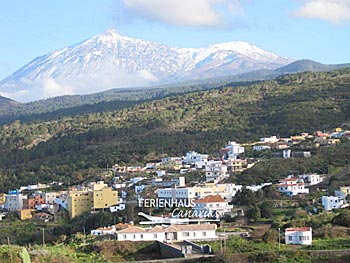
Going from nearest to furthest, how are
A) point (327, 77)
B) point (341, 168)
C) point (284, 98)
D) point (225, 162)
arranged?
point (341, 168), point (225, 162), point (284, 98), point (327, 77)

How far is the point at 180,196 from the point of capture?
42.1m

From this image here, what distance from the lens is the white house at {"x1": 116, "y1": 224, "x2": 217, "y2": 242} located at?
86.4 ft

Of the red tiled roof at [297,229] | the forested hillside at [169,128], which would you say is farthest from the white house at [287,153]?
the red tiled roof at [297,229]

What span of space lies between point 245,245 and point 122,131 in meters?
57.3

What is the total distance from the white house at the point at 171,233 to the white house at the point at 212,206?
820cm

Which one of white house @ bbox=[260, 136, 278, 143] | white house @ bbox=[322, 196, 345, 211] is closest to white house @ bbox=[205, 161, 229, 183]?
white house @ bbox=[260, 136, 278, 143]

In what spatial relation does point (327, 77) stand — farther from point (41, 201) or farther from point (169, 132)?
point (41, 201)

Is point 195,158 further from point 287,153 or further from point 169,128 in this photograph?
point 169,128

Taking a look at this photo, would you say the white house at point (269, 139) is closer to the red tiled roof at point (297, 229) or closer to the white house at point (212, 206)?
the white house at point (212, 206)

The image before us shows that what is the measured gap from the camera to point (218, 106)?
89438 millimetres

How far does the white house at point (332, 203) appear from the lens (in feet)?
109

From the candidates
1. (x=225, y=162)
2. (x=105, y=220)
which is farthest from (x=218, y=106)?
(x=105, y=220)

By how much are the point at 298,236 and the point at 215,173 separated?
1073 inches

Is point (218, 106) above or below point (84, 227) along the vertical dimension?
above
